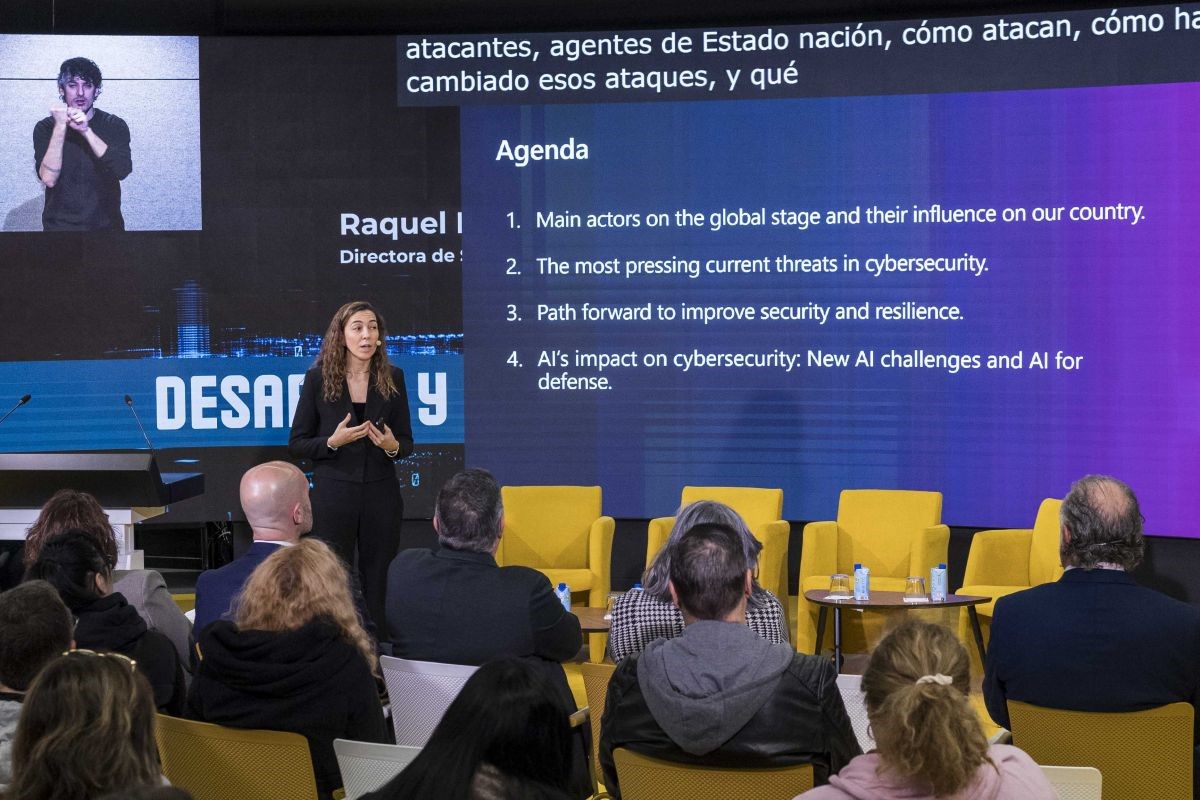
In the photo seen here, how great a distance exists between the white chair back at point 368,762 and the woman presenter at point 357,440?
122 inches

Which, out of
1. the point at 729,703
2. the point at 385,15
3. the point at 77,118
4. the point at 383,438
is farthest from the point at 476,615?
the point at 77,118

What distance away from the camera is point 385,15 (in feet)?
24.3

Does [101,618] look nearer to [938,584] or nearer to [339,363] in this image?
[339,363]

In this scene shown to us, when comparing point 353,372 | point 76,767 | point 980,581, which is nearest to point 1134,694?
point 76,767

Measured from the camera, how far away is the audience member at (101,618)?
3.12 meters

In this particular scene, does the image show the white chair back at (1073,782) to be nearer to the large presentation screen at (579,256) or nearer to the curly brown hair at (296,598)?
the curly brown hair at (296,598)

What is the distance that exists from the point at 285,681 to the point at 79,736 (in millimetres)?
988

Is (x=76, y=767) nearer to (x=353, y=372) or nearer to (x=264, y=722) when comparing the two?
(x=264, y=722)

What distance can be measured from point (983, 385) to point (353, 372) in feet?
10.8

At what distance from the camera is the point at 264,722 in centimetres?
282

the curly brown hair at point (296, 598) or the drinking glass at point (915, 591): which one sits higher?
the curly brown hair at point (296, 598)

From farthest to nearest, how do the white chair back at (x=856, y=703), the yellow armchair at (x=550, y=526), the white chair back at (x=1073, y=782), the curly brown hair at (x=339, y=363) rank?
the yellow armchair at (x=550, y=526), the curly brown hair at (x=339, y=363), the white chair back at (x=856, y=703), the white chair back at (x=1073, y=782)

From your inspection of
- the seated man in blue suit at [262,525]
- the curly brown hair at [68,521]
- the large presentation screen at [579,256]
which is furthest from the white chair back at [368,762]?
the large presentation screen at [579,256]

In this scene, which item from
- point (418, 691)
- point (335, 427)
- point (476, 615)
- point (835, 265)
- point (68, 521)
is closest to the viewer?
point (418, 691)
